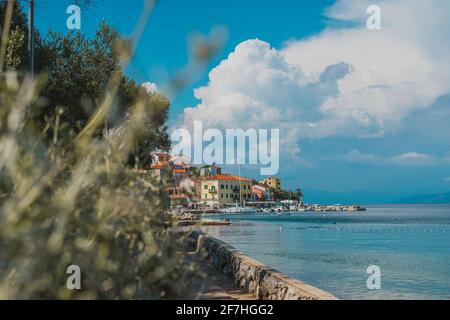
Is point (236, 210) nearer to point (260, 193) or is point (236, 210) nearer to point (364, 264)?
point (260, 193)

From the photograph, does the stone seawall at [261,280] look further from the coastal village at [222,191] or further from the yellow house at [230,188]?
the yellow house at [230,188]

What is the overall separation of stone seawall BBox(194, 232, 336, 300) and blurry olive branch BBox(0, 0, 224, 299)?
8.72ft

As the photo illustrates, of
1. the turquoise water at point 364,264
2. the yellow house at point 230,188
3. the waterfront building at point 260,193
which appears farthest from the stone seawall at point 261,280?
the waterfront building at point 260,193

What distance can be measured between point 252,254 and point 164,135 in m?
18.9

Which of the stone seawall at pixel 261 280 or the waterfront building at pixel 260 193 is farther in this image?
the waterfront building at pixel 260 193

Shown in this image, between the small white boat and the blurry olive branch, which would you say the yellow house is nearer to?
the small white boat

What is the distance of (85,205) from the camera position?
131 inches

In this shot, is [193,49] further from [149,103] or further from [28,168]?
[28,168]

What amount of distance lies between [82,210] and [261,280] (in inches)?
285

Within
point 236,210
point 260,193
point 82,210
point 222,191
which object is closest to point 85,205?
point 82,210

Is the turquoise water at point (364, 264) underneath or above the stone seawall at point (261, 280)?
underneath

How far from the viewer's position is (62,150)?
3637 millimetres

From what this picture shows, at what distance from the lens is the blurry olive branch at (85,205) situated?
263cm
